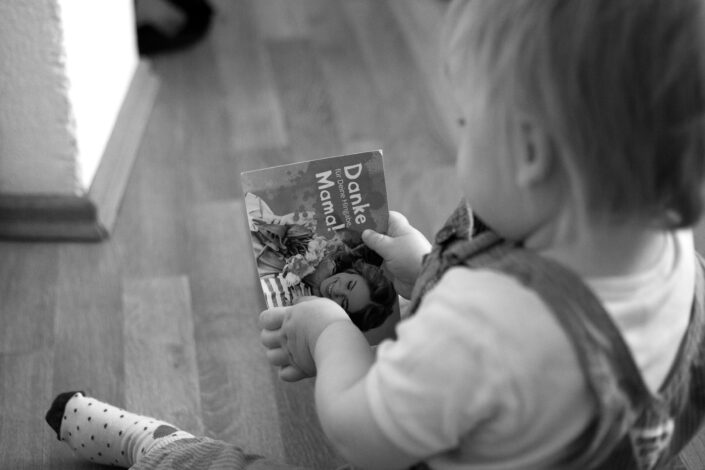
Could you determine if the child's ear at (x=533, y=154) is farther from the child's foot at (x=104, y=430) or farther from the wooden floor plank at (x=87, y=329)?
the wooden floor plank at (x=87, y=329)

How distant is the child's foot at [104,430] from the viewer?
3.11 ft

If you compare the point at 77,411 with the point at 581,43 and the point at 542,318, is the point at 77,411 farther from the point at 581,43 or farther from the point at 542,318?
the point at 581,43

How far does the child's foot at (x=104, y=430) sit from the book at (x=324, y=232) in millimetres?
219

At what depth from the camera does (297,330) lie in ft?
2.61

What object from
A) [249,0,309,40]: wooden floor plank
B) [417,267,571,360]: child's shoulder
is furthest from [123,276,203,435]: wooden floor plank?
[249,0,309,40]: wooden floor plank

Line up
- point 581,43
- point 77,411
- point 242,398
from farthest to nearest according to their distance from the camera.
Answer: point 242,398
point 77,411
point 581,43

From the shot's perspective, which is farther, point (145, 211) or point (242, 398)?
point (145, 211)

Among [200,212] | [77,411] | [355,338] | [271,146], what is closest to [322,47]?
[271,146]


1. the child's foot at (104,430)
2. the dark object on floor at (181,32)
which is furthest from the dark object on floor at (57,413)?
the dark object on floor at (181,32)

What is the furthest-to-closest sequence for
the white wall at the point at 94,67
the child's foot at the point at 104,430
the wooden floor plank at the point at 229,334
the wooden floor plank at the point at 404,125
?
the wooden floor plank at the point at 404,125 < the white wall at the point at 94,67 < the wooden floor plank at the point at 229,334 < the child's foot at the point at 104,430

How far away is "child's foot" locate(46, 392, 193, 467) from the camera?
0.95m

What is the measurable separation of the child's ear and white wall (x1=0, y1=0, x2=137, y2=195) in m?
0.79

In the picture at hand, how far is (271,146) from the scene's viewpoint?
5.17 feet

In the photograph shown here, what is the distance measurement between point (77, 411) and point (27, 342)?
207 mm
